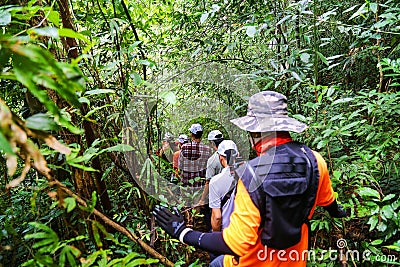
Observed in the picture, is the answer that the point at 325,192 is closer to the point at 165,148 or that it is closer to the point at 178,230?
the point at 178,230

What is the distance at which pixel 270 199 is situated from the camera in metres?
1.47

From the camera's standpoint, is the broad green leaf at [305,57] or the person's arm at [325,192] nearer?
the person's arm at [325,192]

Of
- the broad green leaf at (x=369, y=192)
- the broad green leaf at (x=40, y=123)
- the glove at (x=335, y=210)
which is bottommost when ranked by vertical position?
the glove at (x=335, y=210)

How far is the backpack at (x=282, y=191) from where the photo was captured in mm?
1479

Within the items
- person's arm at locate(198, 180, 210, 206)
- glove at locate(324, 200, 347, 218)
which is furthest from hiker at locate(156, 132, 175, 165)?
glove at locate(324, 200, 347, 218)

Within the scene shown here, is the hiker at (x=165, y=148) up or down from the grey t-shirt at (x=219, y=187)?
up

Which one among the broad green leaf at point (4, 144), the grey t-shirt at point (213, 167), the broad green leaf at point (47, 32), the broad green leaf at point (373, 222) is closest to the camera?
the broad green leaf at point (4, 144)

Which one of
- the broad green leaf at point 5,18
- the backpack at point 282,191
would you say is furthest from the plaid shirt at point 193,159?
the broad green leaf at point 5,18

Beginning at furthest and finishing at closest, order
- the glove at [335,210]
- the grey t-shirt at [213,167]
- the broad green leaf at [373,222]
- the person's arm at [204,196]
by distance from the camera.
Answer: the grey t-shirt at [213,167] < the person's arm at [204,196] < the broad green leaf at [373,222] < the glove at [335,210]

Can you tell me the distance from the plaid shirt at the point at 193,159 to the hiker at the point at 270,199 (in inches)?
91.1

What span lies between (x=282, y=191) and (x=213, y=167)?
2.27 meters

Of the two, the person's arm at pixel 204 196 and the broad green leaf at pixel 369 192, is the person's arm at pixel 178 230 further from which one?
the person's arm at pixel 204 196

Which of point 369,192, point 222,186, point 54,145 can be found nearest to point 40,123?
point 54,145

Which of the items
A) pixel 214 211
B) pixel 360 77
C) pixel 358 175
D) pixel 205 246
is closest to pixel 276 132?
pixel 205 246
